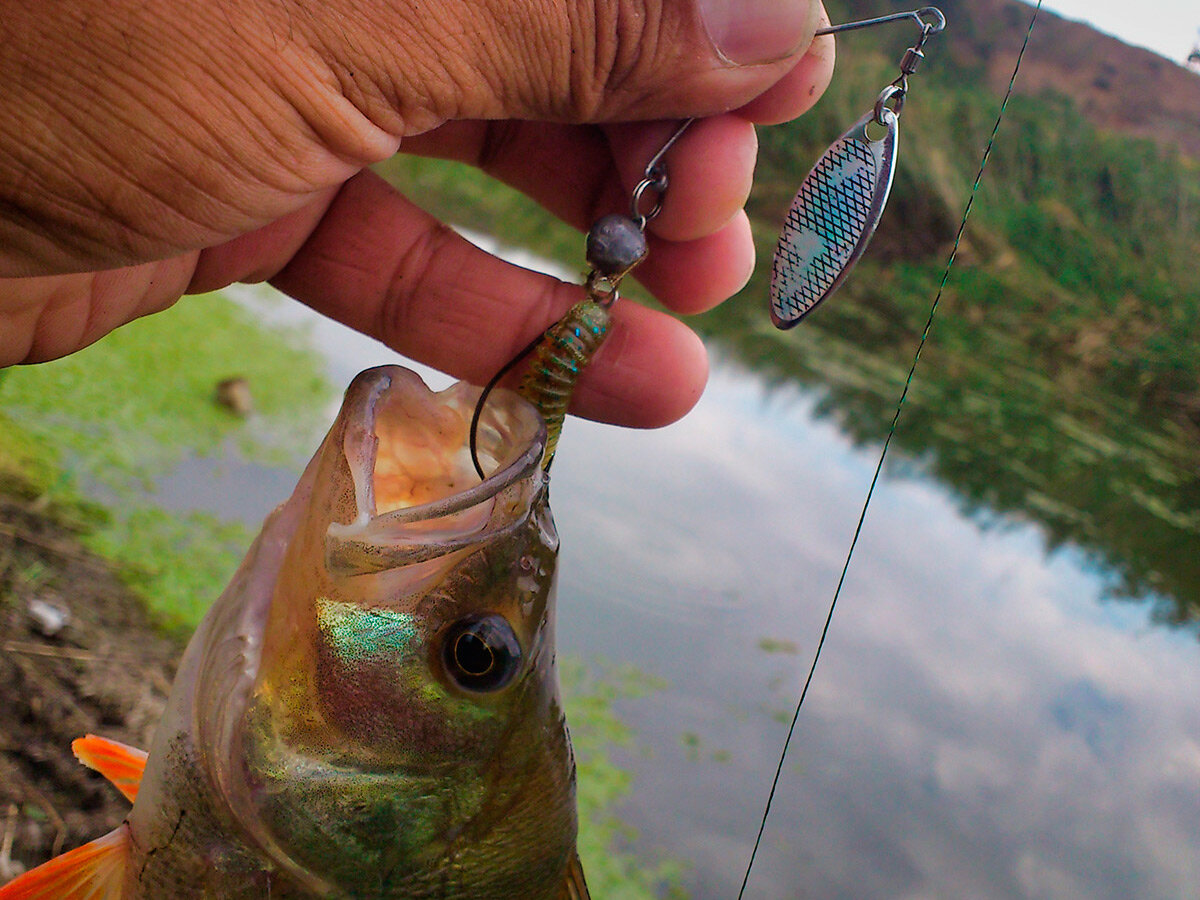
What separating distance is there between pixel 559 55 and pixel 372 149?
11.0 inches

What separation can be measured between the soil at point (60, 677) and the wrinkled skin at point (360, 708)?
4.55 feet

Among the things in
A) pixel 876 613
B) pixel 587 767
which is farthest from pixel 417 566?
pixel 876 613

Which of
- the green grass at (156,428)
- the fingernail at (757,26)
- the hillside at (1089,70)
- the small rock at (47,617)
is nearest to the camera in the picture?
the fingernail at (757,26)

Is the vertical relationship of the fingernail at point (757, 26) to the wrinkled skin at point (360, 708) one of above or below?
above

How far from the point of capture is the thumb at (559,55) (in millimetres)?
1192

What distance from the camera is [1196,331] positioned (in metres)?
13.1

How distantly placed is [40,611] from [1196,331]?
553 inches

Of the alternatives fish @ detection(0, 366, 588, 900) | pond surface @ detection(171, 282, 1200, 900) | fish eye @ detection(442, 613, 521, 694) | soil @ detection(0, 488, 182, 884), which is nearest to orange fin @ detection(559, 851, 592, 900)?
fish @ detection(0, 366, 588, 900)

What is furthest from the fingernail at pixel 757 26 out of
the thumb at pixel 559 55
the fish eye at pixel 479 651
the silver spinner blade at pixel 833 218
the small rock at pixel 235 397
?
the small rock at pixel 235 397

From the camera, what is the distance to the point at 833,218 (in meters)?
1.54

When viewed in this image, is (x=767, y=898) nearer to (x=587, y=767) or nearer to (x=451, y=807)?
(x=587, y=767)

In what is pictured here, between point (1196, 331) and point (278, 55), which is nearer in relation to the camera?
point (278, 55)

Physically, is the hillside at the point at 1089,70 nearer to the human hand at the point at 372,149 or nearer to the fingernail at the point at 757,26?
the human hand at the point at 372,149

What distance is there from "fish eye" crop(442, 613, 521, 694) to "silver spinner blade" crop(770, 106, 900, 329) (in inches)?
26.4
